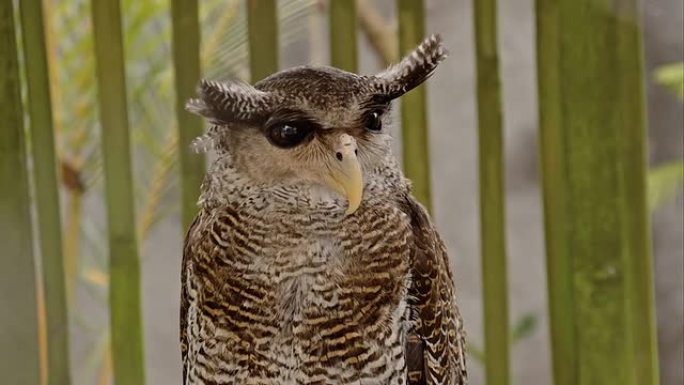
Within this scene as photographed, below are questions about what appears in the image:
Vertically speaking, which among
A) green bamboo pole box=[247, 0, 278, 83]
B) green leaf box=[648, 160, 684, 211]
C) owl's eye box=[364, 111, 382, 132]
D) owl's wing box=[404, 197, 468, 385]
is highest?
green bamboo pole box=[247, 0, 278, 83]

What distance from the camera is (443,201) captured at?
7.57ft

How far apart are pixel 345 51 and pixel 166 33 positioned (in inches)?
21.6

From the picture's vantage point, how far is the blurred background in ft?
5.02

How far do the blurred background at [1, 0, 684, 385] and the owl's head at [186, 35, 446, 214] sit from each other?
0.58 metres

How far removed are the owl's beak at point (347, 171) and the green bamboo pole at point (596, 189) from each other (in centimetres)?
45

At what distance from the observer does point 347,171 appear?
719 mm

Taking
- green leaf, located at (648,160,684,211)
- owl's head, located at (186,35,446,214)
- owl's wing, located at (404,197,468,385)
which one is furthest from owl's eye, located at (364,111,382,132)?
green leaf, located at (648,160,684,211)

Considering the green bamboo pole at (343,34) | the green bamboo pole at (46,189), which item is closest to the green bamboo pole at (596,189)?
the green bamboo pole at (343,34)

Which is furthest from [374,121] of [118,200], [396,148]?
[396,148]

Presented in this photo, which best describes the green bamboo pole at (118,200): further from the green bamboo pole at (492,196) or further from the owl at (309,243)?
the green bamboo pole at (492,196)

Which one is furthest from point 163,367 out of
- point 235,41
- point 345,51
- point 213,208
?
point 213,208

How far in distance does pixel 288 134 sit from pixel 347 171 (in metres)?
0.06

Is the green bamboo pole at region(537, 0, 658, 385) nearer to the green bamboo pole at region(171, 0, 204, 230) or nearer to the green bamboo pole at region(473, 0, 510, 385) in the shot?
the green bamboo pole at region(473, 0, 510, 385)

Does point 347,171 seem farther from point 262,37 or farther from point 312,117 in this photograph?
point 262,37
